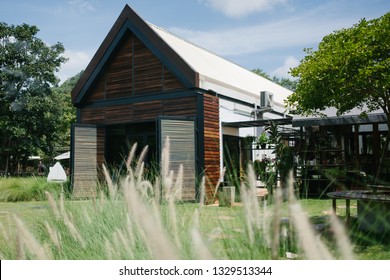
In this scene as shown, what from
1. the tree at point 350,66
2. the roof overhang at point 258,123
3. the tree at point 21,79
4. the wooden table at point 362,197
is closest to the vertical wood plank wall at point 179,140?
the roof overhang at point 258,123

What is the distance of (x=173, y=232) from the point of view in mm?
1758

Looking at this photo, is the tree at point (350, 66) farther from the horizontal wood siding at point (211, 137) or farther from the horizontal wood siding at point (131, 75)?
the horizontal wood siding at point (131, 75)

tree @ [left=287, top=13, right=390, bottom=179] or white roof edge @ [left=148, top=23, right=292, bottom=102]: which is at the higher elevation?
white roof edge @ [left=148, top=23, right=292, bottom=102]

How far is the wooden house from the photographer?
971 centimetres

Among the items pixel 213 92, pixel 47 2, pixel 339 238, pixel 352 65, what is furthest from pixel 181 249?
pixel 213 92

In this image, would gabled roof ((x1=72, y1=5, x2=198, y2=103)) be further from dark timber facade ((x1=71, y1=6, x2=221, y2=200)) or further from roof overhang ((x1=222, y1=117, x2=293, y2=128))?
roof overhang ((x1=222, y1=117, x2=293, y2=128))

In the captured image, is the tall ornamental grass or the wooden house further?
the wooden house

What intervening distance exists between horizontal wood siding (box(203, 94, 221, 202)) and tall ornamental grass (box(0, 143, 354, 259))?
7.16 meters

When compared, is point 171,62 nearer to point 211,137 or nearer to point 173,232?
point 211,137

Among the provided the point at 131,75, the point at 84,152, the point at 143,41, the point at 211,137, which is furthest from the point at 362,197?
the point at 84,152

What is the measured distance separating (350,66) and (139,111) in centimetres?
678

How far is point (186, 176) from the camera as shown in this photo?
331 inches

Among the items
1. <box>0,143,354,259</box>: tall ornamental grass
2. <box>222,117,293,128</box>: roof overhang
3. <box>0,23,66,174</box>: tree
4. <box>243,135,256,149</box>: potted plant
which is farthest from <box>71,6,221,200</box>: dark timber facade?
<box>0,143,354,259</box>: tall ornamental grass
